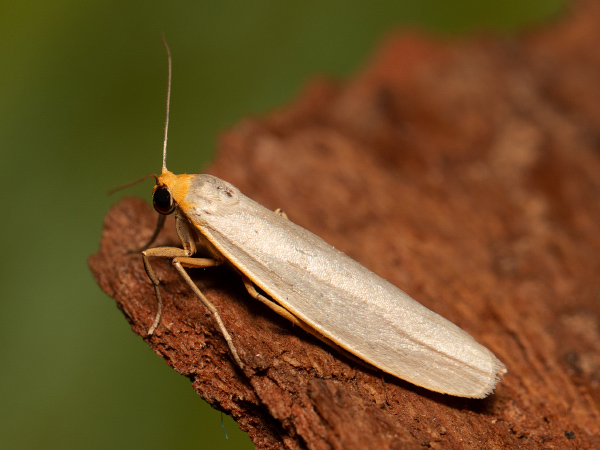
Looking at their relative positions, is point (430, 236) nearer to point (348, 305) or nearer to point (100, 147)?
point (348, 305)

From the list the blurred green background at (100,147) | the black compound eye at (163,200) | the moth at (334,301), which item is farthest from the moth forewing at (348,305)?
the blurred green background at (100,147)

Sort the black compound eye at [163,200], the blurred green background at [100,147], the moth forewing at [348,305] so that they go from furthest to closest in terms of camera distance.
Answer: the blurred green background at [100,147] < the black compound eye at [163,200] < the moth forewing at [348,305]

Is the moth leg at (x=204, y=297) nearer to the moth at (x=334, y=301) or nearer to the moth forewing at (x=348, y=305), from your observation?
the moth at (x=334, y=301)

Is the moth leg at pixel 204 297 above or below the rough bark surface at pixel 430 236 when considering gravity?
above

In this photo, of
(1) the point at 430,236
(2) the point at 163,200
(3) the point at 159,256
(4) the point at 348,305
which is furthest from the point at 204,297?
(1) the point at 430,236

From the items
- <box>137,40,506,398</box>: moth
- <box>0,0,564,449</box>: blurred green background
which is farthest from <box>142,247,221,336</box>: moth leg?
<box>0,0,564,449</box>: blurred green background

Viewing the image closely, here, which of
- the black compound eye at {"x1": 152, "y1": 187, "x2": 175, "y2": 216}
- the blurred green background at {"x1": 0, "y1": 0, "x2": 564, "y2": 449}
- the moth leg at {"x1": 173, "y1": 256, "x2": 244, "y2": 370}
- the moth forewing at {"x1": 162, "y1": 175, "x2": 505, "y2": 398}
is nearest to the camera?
the moth leg at {"x1": 173, "y1": 256, "x2": 244, "y2": 370}

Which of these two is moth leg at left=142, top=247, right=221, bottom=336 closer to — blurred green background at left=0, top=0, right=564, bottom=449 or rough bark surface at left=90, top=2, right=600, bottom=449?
rough bark surface at left=90, top=2, right=600, bottom=449

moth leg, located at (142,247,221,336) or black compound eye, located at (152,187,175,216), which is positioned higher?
black compound eye, located at (152,187,175,216)
